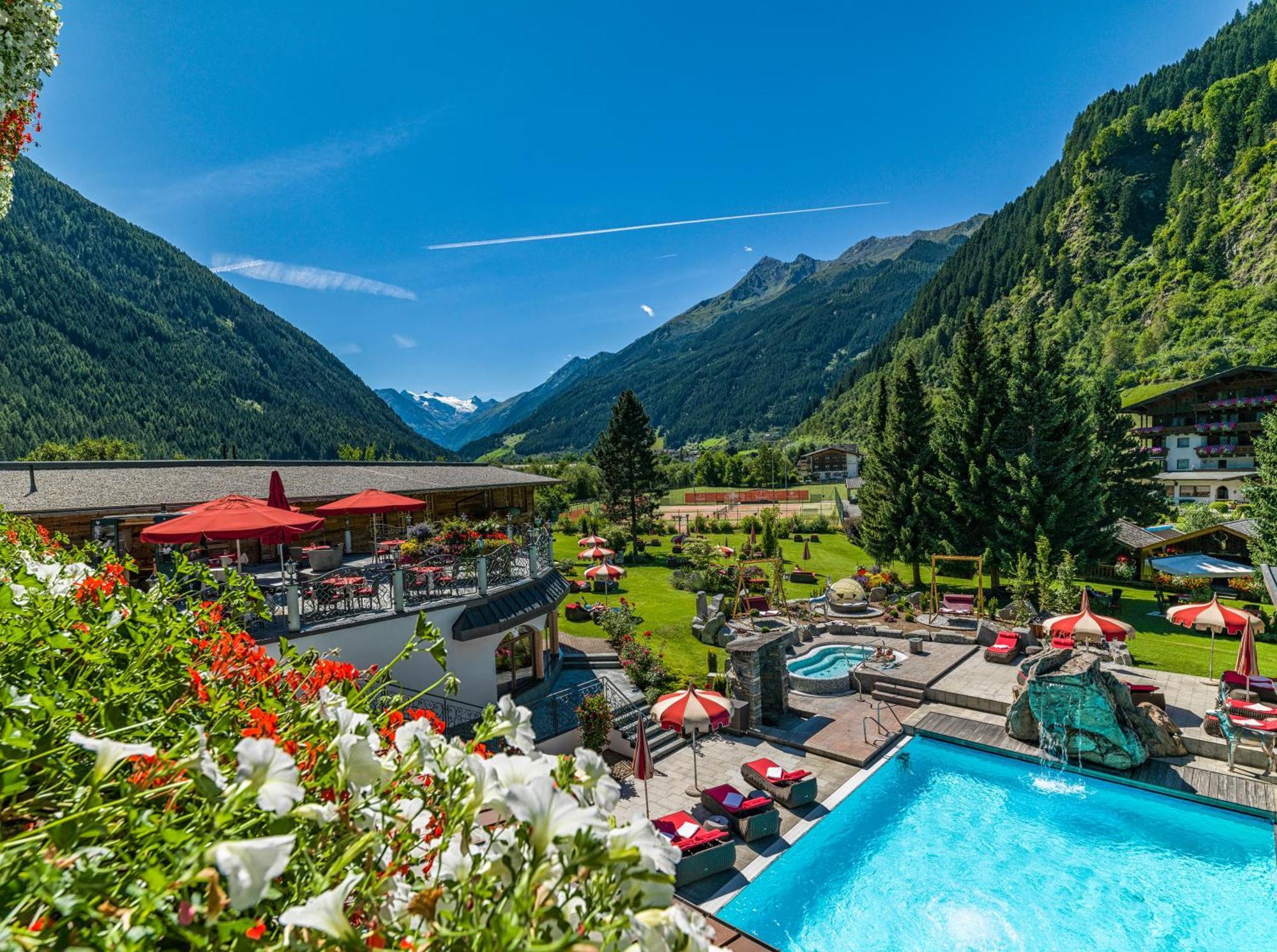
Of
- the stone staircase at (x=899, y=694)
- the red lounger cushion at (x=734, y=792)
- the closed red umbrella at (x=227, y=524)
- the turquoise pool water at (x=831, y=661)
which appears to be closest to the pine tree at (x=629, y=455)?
the turquoise pool water at (x=831, y=661)

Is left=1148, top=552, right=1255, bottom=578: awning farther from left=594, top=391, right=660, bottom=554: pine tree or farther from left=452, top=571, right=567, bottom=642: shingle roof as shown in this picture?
left=594, top=391, right=660, bottom=554: pine tree

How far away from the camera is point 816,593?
102ft

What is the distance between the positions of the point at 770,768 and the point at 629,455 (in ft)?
109

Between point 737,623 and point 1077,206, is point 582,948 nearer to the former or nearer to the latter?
point 737,623

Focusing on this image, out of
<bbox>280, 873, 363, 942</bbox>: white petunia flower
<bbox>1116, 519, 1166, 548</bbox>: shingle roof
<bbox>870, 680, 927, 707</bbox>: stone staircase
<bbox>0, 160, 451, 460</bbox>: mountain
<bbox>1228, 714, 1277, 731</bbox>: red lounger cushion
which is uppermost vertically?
<bbox>0, 160, 451, 460</bbox>: mountain

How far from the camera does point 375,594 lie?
13.0 m

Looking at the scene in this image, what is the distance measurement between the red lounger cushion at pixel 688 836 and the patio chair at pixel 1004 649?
46.4ft

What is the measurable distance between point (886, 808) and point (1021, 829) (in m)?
2.61

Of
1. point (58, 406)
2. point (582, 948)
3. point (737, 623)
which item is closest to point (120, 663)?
point (582, 948)

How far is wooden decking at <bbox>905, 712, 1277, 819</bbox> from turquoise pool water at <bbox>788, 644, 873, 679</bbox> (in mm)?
4909

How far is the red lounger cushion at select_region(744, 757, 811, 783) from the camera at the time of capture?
1271cm

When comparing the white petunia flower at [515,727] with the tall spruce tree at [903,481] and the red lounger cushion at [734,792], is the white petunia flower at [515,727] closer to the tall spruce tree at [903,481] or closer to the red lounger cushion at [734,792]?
the red lounger cushion at [734,792]

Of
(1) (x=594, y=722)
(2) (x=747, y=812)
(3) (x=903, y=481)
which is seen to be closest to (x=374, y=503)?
(1) (x=594, y=722)

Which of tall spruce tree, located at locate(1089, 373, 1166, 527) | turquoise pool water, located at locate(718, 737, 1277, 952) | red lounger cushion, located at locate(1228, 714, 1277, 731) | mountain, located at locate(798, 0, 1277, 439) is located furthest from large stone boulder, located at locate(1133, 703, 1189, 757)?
mountain, located at locate(798, 0, 1277, 439)
